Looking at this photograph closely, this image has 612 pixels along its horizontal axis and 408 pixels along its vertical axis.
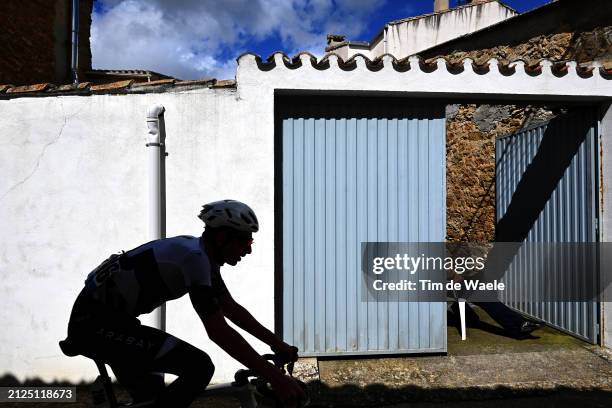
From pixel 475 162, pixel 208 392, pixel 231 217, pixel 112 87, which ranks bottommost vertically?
pixel 208 392

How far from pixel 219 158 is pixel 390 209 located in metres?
1.95

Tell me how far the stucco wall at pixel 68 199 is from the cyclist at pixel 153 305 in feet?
7.21

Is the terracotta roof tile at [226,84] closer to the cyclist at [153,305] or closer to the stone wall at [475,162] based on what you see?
the cyclist at [153,305]

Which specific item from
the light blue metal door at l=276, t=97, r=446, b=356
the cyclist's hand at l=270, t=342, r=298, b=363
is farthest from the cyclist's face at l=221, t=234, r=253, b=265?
the light blue metal door at l=276, t=97, r=446, b=356

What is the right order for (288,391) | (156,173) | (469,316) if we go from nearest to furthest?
1. (288,391)
2. (156,173)
3. (469,316)

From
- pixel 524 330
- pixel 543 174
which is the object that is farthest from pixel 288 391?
pixel 543 174

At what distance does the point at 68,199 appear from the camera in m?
4.47

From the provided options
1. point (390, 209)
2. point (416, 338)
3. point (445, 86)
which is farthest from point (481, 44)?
point (416, 338)

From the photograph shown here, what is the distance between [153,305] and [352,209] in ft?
9.82

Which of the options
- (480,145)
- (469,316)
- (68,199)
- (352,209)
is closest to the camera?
(68,199)

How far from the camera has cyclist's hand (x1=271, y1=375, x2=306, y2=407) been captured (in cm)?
200

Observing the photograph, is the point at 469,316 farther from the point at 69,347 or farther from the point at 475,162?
the point at 69,347

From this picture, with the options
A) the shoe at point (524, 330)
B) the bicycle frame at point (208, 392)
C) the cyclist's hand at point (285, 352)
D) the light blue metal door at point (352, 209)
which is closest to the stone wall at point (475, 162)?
the shoe at point (524, 330)

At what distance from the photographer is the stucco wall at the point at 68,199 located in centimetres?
446
